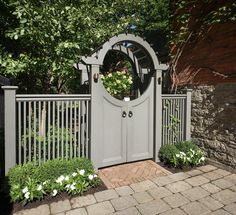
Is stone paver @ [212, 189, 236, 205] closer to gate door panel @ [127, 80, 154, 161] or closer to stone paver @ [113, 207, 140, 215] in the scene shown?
stone paver @ [113, 207, 140, 215]

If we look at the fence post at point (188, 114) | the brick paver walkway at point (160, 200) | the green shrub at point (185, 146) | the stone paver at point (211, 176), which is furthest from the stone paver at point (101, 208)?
the fence post at point (188, 114)

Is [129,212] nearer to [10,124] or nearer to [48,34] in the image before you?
[10,124]

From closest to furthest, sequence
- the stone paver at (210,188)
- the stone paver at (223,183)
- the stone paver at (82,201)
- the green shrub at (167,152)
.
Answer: the stone paver at (82,201), the stone paver at (210,188), the stone paver at (223,183), the green shrub at (167,152)

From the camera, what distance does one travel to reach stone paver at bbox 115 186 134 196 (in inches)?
141

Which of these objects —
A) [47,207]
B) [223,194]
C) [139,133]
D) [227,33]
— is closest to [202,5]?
[227,33]

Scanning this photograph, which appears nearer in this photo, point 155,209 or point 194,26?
point 155,209

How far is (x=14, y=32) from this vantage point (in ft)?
13.3

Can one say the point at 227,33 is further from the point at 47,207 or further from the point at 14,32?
the point at 47,207

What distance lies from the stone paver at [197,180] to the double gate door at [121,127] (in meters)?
1.09

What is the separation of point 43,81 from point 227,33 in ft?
14.3

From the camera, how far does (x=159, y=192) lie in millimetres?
3607

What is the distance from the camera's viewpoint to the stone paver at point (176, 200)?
325 cm

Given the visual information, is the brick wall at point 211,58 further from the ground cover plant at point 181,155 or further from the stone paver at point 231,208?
the stone paver at point 231,208

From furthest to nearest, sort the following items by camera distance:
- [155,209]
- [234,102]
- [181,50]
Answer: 1. [181,50]
2. [234,102]
3. [155,209]
